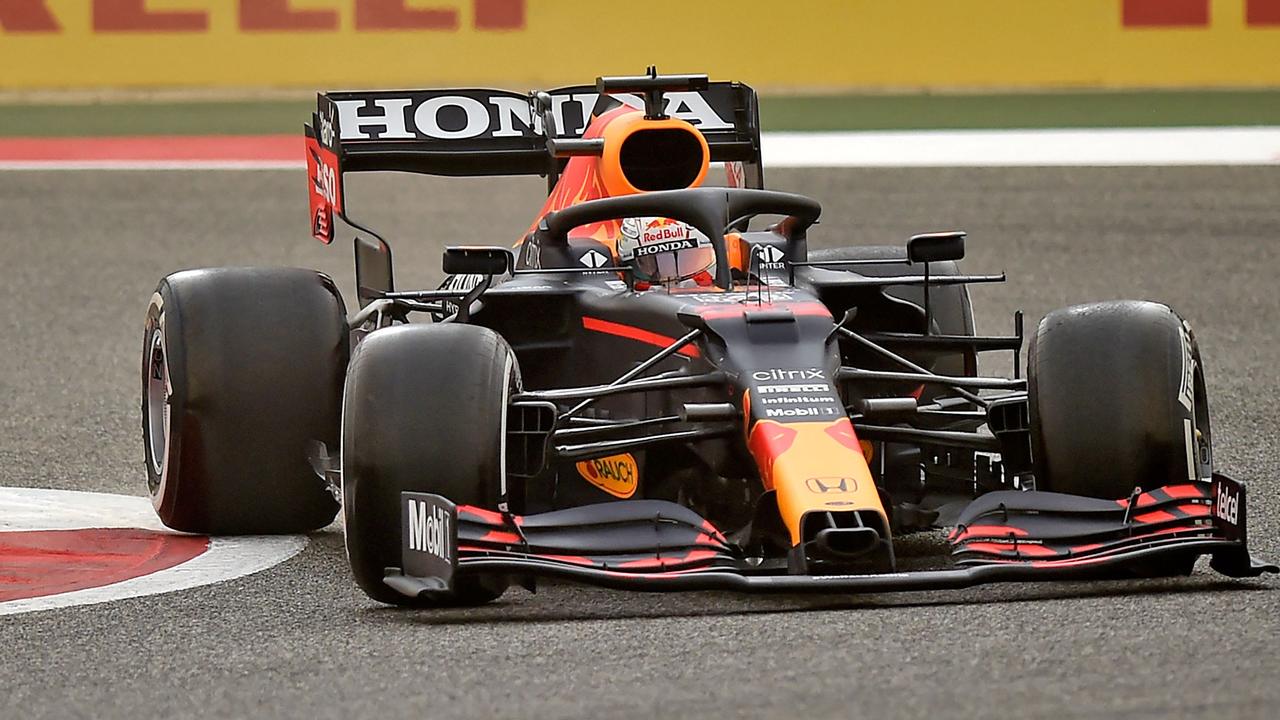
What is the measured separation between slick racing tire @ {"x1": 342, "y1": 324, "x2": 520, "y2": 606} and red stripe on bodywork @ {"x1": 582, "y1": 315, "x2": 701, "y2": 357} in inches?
25.4

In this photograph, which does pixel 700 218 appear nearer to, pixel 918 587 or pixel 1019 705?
pixel 918 587

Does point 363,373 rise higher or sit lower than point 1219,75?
lower

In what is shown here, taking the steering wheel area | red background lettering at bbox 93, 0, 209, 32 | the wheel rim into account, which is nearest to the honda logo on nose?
the steering wheel area

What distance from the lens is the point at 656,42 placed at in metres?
24.5

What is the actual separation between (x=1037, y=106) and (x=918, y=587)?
1914cm

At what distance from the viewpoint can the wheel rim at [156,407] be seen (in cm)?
727

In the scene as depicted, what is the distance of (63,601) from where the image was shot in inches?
240

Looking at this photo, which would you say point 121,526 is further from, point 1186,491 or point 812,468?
point 1186,491

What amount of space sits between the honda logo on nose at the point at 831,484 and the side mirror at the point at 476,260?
124 centimetres

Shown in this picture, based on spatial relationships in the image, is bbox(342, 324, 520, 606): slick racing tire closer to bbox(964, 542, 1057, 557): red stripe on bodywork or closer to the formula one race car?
the formula one race car

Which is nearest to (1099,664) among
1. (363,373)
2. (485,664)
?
(485,664)

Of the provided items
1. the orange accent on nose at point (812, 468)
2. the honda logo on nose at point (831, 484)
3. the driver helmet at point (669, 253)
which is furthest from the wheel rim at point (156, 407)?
the honda logo on nose at point (831, 484)

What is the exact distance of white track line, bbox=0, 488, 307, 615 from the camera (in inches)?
244

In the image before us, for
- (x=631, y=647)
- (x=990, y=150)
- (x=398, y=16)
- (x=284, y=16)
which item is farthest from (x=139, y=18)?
(x=631, y=647)
